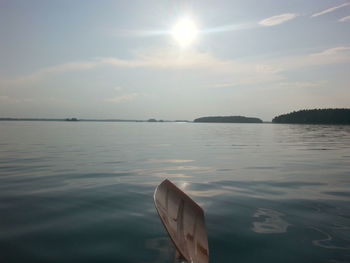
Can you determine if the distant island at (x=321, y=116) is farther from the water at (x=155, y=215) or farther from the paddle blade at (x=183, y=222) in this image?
the paddle blade at (x=183, y=222)

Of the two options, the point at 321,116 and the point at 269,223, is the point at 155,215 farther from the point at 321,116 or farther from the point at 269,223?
the point at 321,116

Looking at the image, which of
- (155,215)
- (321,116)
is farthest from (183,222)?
(321,116)

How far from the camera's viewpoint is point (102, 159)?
775 inches

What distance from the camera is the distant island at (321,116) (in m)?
154

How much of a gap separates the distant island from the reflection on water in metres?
171

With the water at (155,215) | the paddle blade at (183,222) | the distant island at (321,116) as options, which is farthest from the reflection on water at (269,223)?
the distant island at (321,116)

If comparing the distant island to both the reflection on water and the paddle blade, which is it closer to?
the reflection on water

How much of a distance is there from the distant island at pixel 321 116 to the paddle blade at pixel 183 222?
175 meters

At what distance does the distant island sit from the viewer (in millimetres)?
154000

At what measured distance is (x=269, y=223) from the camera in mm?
7246

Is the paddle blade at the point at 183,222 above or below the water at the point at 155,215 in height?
above

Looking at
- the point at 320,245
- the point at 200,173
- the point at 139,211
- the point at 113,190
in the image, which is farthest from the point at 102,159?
the point at 320,245

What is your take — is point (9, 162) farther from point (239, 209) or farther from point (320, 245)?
point (320, 245)

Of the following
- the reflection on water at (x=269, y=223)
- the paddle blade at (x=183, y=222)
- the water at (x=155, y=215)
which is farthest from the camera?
the reflection on water at (x=269, y=223)
